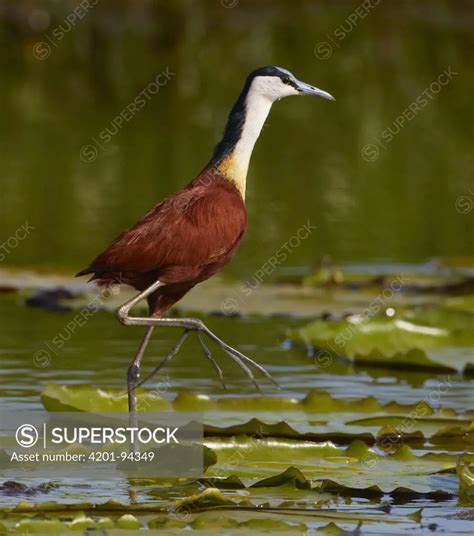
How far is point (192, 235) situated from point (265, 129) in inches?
647

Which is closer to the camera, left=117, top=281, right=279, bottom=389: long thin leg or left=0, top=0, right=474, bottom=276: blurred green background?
left=117, top=281, right=279, bottom=389: long thin leg

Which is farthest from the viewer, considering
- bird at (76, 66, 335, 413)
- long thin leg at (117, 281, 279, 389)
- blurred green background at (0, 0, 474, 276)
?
blurred green background at (0, 0, 474, 276)

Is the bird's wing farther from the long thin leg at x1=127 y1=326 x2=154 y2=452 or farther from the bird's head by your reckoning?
the bird's head

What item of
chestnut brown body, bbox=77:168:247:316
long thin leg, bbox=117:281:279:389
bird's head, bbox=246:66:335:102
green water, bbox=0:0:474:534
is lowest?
long thin leg, bbox=117:281:279:389

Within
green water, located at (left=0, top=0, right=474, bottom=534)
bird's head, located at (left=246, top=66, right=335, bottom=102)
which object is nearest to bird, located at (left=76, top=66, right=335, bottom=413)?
→ bird's head, located at (left=246, top=66, right=335, bottom=102)

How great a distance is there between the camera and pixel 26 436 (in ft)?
24.6

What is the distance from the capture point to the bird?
731cm

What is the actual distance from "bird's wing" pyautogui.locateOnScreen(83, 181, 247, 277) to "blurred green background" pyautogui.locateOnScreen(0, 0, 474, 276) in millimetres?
5629

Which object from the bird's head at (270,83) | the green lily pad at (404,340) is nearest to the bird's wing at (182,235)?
the bird's head at (270,83)

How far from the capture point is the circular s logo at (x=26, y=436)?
741 centimetres

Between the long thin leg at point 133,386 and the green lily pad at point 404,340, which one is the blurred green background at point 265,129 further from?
the long thin leg at point 133,386

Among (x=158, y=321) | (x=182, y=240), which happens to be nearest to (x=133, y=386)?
(x=158, y=321)

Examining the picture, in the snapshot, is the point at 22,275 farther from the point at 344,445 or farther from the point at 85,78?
the point at 85,78

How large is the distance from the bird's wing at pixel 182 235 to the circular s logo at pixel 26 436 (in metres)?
0.81
